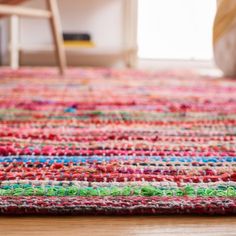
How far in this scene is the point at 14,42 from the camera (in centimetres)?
220

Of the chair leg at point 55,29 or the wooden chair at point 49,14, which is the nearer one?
the wooden chair at point 49,14

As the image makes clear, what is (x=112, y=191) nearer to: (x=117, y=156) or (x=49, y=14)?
(x=117, y=156)

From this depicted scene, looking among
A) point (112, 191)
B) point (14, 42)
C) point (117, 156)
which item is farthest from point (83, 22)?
point (112, 191)

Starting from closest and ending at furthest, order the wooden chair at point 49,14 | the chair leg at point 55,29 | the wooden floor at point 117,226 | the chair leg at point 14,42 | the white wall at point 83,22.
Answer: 1. the wooden floor at point 117,226
2. the wooden chair at point 49,14
3. the chair leg at point 55,29
4. the chair leg at point 14,42
5. the white wall at point 83,22

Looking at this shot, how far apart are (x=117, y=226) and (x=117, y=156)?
16 centimetres

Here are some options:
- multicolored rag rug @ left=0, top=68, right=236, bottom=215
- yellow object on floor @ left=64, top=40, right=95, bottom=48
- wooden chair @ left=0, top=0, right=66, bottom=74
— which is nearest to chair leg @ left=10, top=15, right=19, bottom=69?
yellow object on floor @ left=64, top=40, right=95, bottom=48

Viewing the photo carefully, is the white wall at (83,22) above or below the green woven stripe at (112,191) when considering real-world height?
above

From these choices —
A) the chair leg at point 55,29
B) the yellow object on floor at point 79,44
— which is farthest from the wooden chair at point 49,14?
the yellow object on floor at point 79,44

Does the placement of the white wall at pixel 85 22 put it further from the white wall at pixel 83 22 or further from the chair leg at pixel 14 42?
the chair leg at pixel 14 42

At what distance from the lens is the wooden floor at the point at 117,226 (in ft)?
1.00

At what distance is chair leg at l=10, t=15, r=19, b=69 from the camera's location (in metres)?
2.16

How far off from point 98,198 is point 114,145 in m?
0.17

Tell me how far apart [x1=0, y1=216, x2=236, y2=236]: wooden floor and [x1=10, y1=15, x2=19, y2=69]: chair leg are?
1.92 metres

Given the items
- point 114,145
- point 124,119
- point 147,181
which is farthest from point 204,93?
point 147,181
